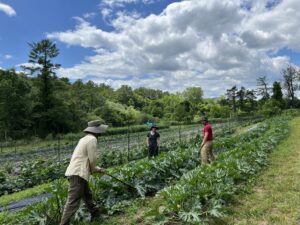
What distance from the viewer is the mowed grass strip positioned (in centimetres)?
526

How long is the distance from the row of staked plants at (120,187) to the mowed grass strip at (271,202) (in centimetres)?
207

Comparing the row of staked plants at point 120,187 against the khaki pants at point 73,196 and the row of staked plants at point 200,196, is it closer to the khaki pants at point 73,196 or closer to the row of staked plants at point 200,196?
the khaki pants at point 73,196

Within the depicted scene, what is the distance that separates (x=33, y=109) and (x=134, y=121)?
81.6 feet

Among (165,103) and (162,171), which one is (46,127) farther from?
(165,103)

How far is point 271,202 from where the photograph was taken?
6.18 m

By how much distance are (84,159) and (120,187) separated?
176cm

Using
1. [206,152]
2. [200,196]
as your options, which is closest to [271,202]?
[200,196]

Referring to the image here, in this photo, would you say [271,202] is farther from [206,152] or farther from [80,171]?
[206,152]

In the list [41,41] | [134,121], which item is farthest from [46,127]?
[134,121]

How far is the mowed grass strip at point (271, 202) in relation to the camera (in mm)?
5262

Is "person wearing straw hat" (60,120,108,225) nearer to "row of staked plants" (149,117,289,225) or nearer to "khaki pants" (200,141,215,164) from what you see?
"row of staked plants" (149,117,289,225)

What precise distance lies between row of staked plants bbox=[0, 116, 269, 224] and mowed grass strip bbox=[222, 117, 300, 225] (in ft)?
6.79

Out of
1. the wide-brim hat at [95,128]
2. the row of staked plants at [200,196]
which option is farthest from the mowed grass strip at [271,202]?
the wide-brim hat at [95,128]

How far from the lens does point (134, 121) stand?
6512cm
